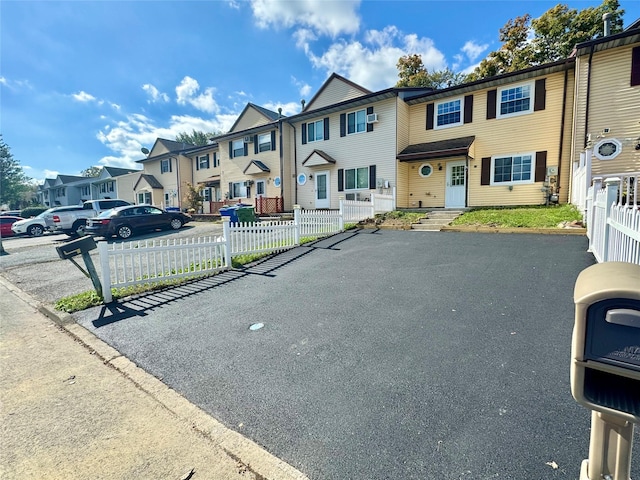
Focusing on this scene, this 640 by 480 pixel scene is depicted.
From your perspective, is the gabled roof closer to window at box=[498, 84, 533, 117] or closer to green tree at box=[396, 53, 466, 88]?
window at box=[498, 84, 533, 117]

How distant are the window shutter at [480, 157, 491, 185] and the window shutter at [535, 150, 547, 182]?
1773mm

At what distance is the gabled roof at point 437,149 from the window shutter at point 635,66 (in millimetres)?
5257

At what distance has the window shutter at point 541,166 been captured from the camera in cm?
1283

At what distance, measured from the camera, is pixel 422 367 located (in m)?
2.94

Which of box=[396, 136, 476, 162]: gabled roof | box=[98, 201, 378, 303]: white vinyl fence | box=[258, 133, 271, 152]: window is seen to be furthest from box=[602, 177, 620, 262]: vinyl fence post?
box=[258, 133, 271, 152]: window

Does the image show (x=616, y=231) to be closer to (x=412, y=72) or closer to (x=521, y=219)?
(x=521, y=219)

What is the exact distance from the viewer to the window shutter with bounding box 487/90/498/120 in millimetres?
13833

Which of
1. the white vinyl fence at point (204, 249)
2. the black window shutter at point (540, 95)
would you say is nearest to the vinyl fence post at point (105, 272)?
the white vinyl fence at point (204, 249)

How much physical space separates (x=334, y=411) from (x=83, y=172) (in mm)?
98383

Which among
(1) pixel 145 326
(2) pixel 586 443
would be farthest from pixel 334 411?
(1) pixel 145 326

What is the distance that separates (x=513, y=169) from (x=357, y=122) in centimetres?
798

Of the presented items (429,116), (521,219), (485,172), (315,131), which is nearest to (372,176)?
(429,116)

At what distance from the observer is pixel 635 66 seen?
11.0m

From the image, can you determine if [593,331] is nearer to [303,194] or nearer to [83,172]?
[303,194]
